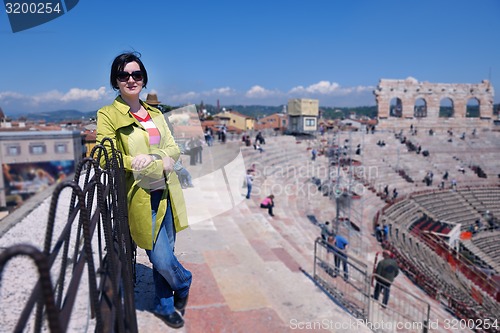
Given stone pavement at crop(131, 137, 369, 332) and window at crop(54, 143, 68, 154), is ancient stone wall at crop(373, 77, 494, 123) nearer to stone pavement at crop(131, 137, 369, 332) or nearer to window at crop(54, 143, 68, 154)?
window at crop(54, 143, 68, 154)

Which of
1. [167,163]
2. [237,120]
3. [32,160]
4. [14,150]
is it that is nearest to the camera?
[167,163]

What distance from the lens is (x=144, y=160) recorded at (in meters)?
2.06

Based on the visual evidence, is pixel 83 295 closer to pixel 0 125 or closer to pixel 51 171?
pixel 51 171

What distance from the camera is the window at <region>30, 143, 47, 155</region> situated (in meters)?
33.0

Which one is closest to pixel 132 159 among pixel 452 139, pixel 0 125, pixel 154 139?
pixel 154 139

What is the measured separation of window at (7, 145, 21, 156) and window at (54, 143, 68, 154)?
2874 mm

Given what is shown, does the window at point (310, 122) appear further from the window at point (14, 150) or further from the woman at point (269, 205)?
the window at point (14, 150)

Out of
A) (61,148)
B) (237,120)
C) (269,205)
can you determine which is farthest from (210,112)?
(269,205)

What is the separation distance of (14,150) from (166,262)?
36.0m

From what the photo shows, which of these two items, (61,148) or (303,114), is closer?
(303,114)

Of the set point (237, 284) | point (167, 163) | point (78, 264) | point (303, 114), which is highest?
point (303, 114)

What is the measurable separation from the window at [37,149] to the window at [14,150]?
0.98m

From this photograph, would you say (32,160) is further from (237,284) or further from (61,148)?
(237,284)

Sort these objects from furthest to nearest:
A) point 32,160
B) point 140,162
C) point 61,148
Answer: point 61,148
point 32,160
point 140,162
